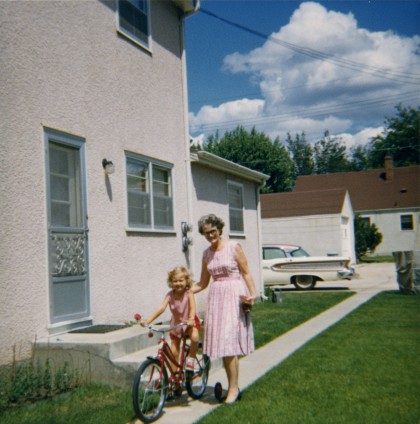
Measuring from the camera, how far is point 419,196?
41250mm

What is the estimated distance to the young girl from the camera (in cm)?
555

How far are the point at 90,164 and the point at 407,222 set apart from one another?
3765 centimetres

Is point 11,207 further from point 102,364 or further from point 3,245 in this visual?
point 102,364

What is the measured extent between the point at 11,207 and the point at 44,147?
0.97 meters

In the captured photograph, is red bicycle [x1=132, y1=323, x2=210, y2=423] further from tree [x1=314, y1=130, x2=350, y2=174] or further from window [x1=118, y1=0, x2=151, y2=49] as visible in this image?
tree [x1=314, y1=130, x2=350, y2=174]

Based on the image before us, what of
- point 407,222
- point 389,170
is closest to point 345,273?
point 407,222

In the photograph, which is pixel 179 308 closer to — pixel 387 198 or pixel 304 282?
pixel 304 282

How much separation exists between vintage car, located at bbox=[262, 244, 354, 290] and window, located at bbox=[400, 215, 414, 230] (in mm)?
24990

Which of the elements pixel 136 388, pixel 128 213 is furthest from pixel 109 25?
pixel 136 388

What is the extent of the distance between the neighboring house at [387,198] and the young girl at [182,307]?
35.3 metres

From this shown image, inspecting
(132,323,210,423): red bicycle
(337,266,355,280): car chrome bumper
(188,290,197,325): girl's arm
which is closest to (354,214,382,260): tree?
(337,266,355,280): car chrome bumper

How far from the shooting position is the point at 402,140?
2576 inches

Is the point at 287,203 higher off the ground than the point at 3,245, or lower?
higher

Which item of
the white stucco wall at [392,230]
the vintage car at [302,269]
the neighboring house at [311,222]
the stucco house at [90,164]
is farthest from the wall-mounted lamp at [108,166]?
the white stucco wall at [392,230]
